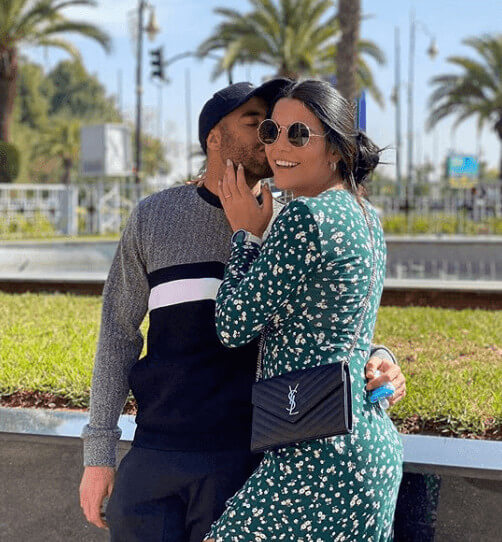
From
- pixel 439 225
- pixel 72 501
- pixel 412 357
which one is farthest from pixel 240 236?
pixel 439 225

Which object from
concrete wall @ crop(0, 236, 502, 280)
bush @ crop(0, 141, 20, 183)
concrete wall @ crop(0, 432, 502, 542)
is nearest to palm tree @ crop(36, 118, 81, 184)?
bush @ crop(0, 141, 20, 183)

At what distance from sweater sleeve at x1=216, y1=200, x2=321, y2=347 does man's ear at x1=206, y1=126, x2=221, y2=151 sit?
1.36 feet

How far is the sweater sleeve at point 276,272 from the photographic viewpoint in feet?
6.21

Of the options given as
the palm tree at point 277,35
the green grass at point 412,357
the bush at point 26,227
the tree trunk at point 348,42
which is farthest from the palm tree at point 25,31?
the green grass at point 412,357

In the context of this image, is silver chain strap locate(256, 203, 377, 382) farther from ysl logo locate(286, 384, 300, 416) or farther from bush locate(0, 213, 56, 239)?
bush locate(0, 213, 56, 239)

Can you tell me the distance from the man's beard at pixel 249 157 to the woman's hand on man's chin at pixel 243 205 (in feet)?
0.24

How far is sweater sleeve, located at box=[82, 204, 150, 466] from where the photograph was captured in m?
2.35

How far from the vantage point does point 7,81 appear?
26578 mm

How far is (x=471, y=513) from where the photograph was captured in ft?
8.68

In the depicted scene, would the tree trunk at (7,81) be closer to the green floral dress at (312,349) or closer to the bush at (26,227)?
the bush at (26,227)

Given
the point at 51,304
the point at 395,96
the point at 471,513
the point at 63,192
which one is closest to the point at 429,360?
the point at 471,513

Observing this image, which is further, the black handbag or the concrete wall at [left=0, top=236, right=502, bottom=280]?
the concrete wall at [left=0, top=236, right=502, bottom=280]

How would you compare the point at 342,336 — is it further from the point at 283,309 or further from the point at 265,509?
the point at 265,509

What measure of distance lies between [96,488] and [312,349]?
807 mm
